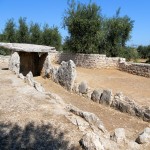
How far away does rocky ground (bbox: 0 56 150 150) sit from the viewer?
24.8 feet

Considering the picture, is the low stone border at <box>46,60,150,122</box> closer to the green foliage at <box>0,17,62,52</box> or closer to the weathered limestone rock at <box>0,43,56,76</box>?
the weathered limestone rock at <box>0,43,56,76</box>

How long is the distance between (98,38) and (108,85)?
1012 cm

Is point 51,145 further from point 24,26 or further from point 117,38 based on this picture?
point 24,26

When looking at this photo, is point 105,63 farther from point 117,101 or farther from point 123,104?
point 123,104

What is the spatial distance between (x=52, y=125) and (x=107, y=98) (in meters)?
5.50

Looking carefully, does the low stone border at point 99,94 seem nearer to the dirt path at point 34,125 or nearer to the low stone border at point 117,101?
the low stone border at point 117,101

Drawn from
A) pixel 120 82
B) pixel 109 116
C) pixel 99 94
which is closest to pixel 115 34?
pixel 120 82

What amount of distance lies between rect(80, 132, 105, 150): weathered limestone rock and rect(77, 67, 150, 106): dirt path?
21.6 feet

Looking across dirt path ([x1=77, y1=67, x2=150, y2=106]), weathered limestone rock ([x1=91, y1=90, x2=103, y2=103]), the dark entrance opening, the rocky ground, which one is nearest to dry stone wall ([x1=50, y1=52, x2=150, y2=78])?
dirt path ([x1=77, y1=67, x2=150, y2=106])

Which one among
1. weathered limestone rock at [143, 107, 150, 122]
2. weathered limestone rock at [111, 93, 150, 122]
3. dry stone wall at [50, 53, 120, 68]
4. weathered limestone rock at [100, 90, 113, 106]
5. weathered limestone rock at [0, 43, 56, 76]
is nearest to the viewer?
weathered limestone rock at [143, 107, 150, 122]

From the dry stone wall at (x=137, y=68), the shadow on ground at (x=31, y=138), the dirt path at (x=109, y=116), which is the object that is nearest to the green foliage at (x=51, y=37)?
the dry stone wall at (x=137, y=68)

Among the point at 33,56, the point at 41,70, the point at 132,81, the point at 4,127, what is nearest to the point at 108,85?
the point at 132,81

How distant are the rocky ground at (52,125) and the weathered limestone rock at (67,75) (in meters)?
4.13

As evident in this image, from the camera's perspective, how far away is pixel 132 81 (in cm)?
1958
